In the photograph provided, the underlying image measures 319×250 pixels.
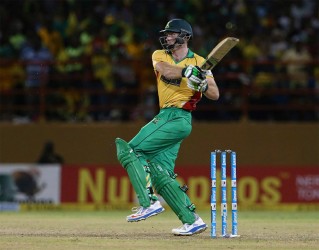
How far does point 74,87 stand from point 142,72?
1190 millimetres

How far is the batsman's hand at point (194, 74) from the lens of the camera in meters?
8.74

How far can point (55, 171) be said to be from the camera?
1595 cm

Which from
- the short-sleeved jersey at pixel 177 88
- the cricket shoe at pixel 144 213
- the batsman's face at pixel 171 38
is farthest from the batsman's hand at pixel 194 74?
the cricket shoe at pixel 144 213

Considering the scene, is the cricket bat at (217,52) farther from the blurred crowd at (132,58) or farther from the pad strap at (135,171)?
the blurred crowd at (132,58)

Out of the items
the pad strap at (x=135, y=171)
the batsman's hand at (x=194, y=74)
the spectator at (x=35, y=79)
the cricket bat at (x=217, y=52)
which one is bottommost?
the pad strap at (x=135, y=171)

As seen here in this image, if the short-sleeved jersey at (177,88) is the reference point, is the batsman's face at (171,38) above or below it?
above

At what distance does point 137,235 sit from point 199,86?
1.58m

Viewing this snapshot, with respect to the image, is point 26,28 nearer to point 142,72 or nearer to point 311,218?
point 142,72

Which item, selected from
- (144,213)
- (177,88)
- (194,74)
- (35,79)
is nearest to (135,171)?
(144,213)

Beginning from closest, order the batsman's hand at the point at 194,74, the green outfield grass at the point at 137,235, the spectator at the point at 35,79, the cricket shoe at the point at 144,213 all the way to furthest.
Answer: the green outfield grass at the point at 137,235
the batsman's hand at the point at 194,74
the cricket shoe at the point at 144,213
the spectator at the point at 35,79

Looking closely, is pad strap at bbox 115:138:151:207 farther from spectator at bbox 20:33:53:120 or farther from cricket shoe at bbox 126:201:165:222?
spectator at bbox 20:33:53:120

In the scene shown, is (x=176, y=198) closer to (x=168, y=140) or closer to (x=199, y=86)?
(x=168, y=140)

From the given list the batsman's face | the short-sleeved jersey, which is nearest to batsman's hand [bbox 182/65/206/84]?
the short-sleeved jersey

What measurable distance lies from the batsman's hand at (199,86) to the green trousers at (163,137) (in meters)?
0.43
